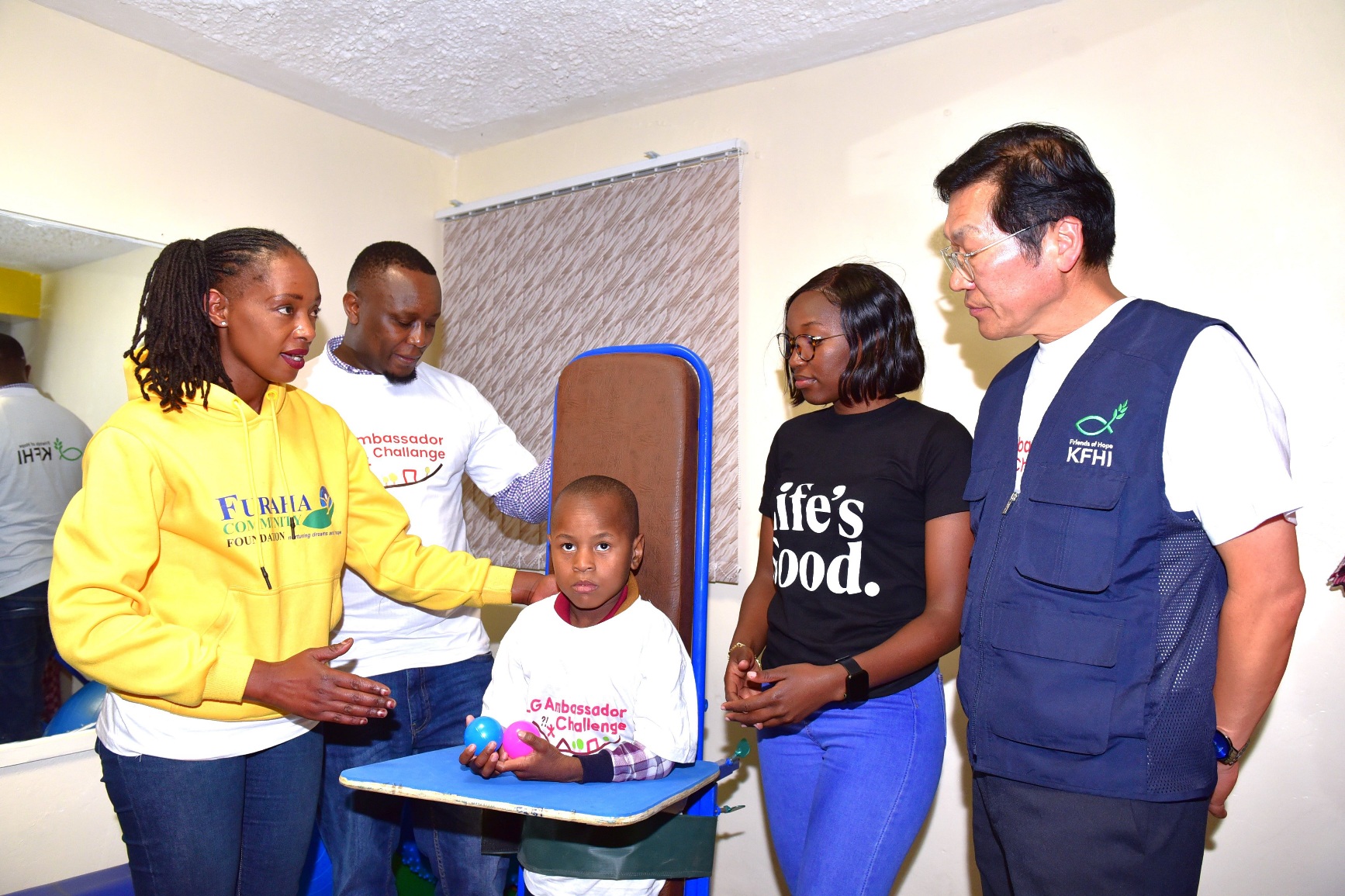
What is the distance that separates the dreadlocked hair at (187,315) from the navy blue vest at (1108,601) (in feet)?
5.11

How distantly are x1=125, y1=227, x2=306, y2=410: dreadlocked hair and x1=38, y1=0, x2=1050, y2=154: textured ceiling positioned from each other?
4.45 feet

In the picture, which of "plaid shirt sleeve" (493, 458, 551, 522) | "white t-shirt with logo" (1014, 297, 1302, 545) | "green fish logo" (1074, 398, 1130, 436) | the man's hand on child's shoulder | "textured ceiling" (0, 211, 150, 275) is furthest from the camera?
"textured ceiling" (0, 211, 150, 275)

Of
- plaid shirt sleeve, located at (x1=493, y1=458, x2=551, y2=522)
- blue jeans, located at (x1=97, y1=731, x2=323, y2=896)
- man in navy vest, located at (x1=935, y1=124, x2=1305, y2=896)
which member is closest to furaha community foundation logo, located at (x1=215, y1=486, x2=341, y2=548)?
blue jeans, located at (x1=97, y1=731, x2=323, y2=896)

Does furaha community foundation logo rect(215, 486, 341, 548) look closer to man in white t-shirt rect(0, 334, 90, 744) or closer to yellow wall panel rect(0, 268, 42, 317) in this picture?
man in white t-shirt rect(0, 334, 90, 744)

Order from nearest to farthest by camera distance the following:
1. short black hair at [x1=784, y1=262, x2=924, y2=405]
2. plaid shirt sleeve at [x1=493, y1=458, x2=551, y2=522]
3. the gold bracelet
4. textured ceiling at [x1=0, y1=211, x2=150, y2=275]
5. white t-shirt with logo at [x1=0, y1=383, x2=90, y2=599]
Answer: the gold bracelet, short black hair at [x1=784, y1=262, x2=924, y2=405], plaid shirt sleeve at [x1=493, y1=458, x2=551, y2=522], white t-shirt with logo at [x1=0, y1=383, x2=90, y2=599], textured ceiling at [x1=0, y1=211, x2=150, y2=275]

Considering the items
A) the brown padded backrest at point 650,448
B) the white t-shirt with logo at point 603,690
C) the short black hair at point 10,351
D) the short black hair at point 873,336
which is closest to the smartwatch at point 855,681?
the white t-shirt with logo at point 603,690

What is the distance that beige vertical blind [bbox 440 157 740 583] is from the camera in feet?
10.9

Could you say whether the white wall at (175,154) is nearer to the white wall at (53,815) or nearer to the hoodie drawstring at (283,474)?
the white wall at (53,815)

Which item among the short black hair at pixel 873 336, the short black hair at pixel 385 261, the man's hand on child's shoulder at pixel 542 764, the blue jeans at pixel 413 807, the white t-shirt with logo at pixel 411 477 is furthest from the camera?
the short black hair at pixel 385 261

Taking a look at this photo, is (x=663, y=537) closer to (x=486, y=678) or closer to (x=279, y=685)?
(x=486, y=678)

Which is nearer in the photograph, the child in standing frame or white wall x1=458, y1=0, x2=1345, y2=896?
the child in standing frame

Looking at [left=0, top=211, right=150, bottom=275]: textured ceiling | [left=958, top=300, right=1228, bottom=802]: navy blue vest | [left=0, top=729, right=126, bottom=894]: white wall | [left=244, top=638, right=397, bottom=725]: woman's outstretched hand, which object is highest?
[left=0, top=211, right=150, bottom=275]: textured ceiling

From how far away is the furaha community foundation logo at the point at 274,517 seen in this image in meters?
1.71

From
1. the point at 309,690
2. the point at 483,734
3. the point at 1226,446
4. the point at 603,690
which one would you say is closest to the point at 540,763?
the point at 483,734
